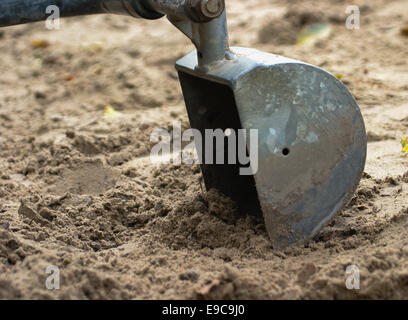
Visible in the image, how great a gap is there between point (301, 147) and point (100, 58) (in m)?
2.54

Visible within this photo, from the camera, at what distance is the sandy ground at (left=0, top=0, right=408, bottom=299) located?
1854mm

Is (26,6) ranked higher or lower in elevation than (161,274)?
higher

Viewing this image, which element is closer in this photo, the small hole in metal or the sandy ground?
the sandy ground

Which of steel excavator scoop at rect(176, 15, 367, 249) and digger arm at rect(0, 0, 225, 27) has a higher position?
digger arm at rect(0, 0, 225, 27)

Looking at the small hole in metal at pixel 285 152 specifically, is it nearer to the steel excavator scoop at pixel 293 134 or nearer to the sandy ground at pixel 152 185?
the steel excavator scoop at pixel 293 134

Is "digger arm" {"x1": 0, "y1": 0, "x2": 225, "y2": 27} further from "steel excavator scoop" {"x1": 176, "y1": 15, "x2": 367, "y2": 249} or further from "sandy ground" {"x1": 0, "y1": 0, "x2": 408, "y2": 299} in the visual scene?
"sandy ground" {"x1": 0, "y1": 0, "x2": 408, "y2": 299}

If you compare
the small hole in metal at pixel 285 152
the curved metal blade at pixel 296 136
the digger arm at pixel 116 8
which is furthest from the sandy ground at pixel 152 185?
the digger arm at pixel 116 8

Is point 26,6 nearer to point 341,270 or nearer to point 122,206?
point 122,206

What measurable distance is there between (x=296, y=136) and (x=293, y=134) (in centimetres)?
1

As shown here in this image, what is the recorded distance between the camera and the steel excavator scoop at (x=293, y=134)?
1935 mm

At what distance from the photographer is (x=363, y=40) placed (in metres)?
4.10

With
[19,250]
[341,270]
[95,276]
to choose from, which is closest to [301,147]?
Answer: [341,270]

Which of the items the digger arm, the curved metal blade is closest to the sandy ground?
the curved metal blade

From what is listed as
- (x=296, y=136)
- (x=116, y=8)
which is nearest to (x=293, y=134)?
(x=296, y=136)
